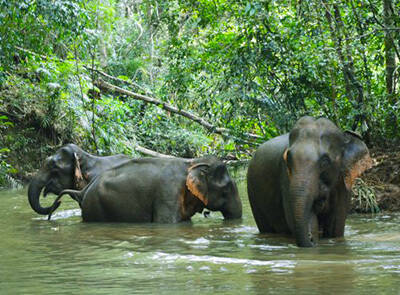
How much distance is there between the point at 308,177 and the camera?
23.9 feet

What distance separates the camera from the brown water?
18.3 ft

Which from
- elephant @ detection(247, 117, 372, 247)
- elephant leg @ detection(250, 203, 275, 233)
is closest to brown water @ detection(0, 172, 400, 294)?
elephant leg @ detection(250, 203, 275, 233)

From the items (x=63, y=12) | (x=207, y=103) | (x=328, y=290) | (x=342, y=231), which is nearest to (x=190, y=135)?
(x=207, y=103)

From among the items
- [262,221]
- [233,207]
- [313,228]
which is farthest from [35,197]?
[313,228]

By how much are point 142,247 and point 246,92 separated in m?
5.47

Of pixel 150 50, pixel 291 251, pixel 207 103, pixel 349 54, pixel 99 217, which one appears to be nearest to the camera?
pixel 291 251

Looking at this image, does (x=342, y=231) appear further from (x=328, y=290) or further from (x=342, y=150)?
(x=328, y=290)

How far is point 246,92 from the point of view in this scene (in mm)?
13055

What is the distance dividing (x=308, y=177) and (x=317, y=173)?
0.61 feet

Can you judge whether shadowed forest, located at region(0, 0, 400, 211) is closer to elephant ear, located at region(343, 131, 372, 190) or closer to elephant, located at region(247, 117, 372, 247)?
elephant, located at region(247, 117, 372, 247)

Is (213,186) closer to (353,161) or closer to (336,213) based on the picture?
(336,213)

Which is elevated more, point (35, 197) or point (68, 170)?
point (68, 170)

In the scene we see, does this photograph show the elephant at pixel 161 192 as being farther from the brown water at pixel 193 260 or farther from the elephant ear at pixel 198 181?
the brown water at pixel 193 260

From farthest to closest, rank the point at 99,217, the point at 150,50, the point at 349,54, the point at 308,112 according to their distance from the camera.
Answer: the point at 150,50 < the point at 308,112 < the point at 349,54 < the point at 99,217
